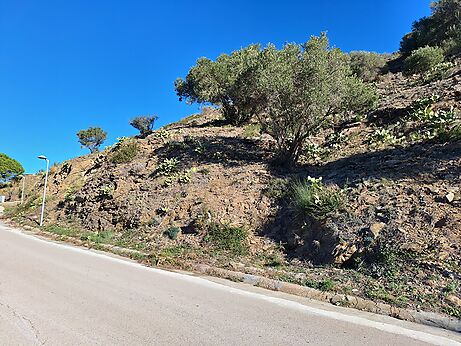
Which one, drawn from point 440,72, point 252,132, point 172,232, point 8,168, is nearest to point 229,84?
point 252,132

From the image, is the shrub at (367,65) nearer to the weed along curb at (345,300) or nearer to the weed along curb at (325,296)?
the weed along curb at (325,296)

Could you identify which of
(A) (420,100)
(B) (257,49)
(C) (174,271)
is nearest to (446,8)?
(A) (420,100)

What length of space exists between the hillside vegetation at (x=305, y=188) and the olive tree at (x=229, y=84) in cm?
12

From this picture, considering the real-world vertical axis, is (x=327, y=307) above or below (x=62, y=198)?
below

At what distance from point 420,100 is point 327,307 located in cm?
1242

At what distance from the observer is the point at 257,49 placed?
50.5 feet

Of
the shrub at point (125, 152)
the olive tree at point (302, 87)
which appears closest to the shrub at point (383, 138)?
the olive tree at point (302, 87)

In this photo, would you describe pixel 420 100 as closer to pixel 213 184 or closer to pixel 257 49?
pixel 257 49

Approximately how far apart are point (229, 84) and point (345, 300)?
39.3 feet

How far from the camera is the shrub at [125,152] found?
18562 millimetres

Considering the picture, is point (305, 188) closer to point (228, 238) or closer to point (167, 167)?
point (228, 238)

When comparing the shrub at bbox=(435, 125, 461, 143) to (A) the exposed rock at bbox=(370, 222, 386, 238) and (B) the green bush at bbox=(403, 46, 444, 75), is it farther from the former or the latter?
(B) the green bush at bbox=(403, 46, 444, 75)

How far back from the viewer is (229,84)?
607 inches

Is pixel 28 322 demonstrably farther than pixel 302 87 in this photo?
No
